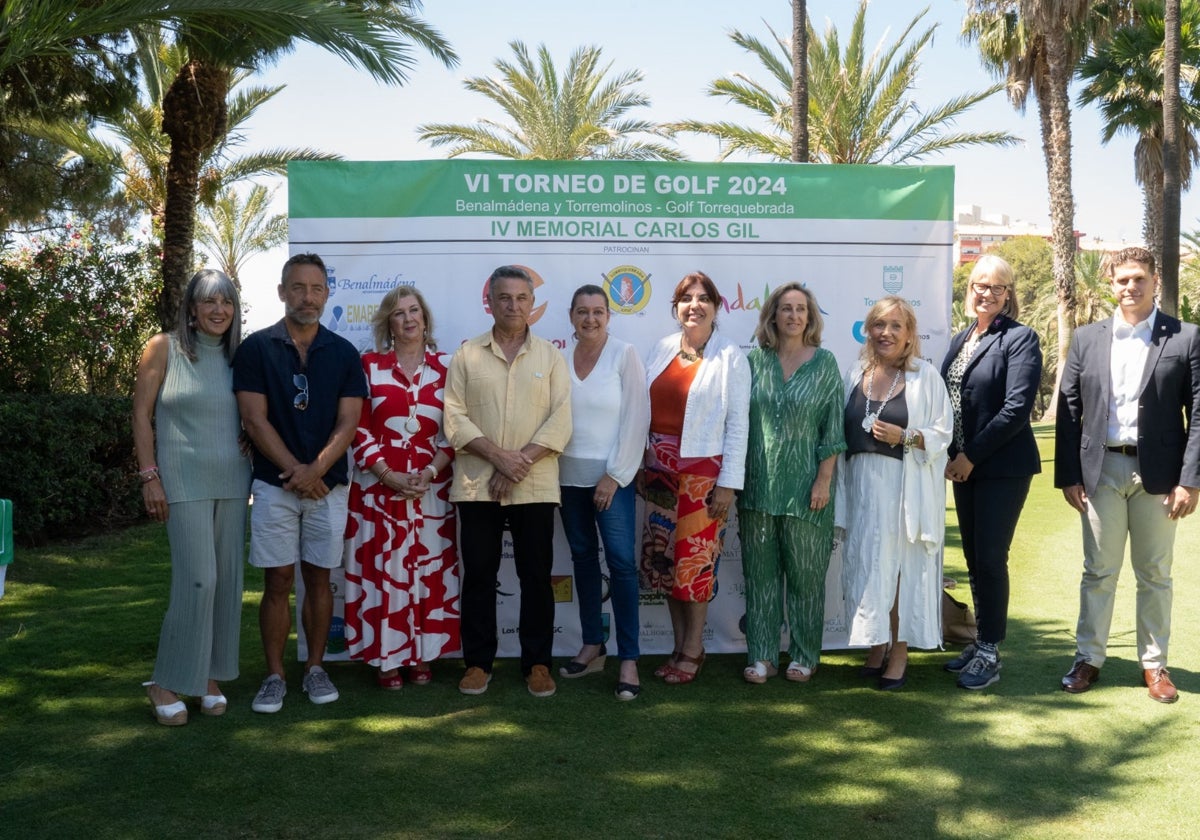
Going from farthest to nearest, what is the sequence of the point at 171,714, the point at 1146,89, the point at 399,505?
the point at 1146,89
the point at 399,505
the point at 171,714

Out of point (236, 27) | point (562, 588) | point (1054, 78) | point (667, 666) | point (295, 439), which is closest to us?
point (295, 439)

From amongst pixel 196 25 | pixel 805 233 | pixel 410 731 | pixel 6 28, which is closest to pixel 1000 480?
pixel 805 233

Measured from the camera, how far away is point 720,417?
5.16 metres

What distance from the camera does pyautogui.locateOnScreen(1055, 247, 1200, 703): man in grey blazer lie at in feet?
16.2

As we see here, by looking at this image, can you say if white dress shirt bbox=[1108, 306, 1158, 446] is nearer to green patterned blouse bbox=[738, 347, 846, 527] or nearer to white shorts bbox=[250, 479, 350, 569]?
green patterned blouse bbox=[738, 347, 846, 527]

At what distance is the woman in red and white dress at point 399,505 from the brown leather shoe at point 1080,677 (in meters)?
3.03

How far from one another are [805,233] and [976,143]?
14.8m

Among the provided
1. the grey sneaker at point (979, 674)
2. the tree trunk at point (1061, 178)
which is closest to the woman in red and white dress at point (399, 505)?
the grey sneaker at point (979, 674)

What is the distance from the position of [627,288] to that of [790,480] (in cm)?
142

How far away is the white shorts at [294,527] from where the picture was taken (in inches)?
191

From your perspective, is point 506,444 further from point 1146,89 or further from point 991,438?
point 1146,89

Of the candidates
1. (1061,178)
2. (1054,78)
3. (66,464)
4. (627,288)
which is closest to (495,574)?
(627,288)

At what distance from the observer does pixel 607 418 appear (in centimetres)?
520

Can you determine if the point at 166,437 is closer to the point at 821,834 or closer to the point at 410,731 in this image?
the point at 410,731
